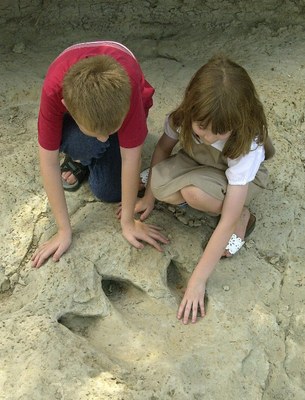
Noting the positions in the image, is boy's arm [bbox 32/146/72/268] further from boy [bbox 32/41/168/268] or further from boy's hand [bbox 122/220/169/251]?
boy's hand [bbox 122/220/169/251]

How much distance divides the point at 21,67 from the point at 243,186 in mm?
Result: 1099

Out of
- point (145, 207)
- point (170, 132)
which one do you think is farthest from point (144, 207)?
point (170, 132)

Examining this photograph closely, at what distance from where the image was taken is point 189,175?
1713mm

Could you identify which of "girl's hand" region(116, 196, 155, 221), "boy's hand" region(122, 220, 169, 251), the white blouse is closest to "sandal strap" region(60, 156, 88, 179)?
Answer: "girl's hand" region(116, 196, 155, 221)

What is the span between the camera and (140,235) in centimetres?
175

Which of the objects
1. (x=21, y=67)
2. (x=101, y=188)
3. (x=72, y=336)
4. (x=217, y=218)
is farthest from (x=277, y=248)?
(x=21, y=67)

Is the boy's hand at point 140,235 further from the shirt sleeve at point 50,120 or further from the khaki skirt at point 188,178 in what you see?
the shirt sleeve at point 50,120

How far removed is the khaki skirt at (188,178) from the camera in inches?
66.2

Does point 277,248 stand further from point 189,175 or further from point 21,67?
point 21,67

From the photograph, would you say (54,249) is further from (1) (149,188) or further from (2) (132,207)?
(1) (149,188)

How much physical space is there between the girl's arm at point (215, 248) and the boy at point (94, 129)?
0.16 metres

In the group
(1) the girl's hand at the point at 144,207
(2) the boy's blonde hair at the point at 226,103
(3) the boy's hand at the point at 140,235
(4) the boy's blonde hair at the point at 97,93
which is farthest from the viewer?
(1) the girl's hand at the point at 144,207

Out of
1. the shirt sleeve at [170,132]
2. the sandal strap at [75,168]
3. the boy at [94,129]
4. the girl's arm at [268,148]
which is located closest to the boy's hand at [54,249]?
the boy at [94,129]

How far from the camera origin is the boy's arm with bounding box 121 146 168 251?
1633 millimetres
